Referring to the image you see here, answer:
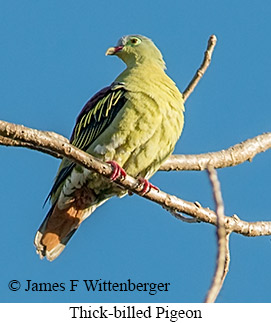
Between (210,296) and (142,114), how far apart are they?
120 inches

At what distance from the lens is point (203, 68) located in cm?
525

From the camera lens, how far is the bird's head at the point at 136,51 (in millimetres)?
5719

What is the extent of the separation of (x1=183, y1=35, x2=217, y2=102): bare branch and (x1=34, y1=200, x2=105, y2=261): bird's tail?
131 cm

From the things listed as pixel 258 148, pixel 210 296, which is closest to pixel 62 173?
pixel 258 148

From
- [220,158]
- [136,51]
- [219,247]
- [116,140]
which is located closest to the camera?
[219,247]

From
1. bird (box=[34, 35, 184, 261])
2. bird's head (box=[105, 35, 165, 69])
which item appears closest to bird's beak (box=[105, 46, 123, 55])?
bird's head (box=[105, 35, 165, 69])

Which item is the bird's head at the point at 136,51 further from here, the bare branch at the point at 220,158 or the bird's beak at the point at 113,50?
the bare branch at the point at 220,158

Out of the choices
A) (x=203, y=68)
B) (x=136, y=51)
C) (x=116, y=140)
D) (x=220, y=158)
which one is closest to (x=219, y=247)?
(x=116, y=140)

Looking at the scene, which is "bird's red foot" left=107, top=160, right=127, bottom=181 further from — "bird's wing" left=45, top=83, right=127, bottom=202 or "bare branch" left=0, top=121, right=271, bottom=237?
"bird's wing" left=45, top=83, right=127, bottom=202

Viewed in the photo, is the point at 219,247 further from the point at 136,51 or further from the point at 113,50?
the point at 113,50

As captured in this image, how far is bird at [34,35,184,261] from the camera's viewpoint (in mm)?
5000

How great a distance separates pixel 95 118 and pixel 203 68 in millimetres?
972

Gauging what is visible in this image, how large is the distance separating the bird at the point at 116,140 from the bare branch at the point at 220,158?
0.17 metres

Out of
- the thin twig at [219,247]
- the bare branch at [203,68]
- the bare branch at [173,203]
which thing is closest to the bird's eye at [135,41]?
the bare branch at [203,68]
